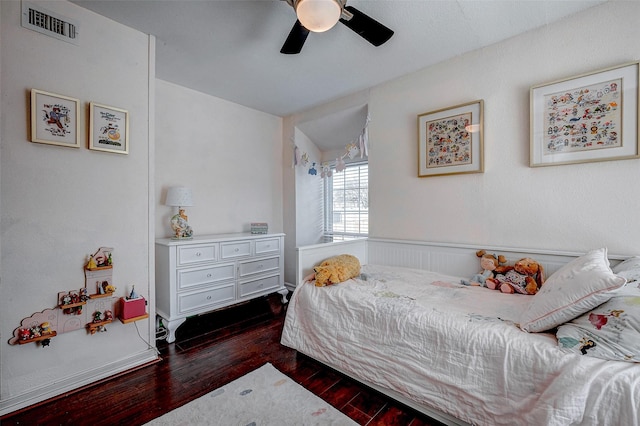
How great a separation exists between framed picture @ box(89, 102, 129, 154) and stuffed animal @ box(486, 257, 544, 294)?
2793 mm

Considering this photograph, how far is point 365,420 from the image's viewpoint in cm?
149

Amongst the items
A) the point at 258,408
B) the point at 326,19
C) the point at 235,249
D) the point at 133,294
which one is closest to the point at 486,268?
the point at 258,408

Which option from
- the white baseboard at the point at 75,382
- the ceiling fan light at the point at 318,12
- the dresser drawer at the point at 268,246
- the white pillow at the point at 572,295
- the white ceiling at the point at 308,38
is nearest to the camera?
the white pillow at the point at 572,295

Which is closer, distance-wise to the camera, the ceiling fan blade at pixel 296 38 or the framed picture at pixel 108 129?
the ceiling fan blade at pixel 296 38

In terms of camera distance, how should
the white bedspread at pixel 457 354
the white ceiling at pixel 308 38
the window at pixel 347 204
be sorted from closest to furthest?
1. the white bedspread at pixel 457 354
2. the white ceiling at pixel 308 38
3. the window at pixel 347 204

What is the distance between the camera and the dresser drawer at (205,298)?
8.21 feet

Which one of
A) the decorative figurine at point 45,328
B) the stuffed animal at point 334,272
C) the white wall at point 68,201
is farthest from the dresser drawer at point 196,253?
the stuffed animal at point 334,272

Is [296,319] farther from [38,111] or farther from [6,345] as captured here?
[38,111]

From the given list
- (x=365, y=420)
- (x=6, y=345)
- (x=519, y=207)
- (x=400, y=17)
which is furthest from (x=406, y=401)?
(x=400, y=17)

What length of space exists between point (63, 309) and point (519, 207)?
10.4 feet

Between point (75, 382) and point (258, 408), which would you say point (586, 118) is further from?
point (75, 382)

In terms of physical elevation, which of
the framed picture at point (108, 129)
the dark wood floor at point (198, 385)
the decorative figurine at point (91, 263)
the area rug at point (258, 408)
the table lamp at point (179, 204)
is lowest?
the dark wood floor at point (198, 385)

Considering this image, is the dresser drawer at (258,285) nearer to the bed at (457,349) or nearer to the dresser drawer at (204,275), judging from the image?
the dresser drawer at (204,275)

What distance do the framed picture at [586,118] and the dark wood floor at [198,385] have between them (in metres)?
1.92
